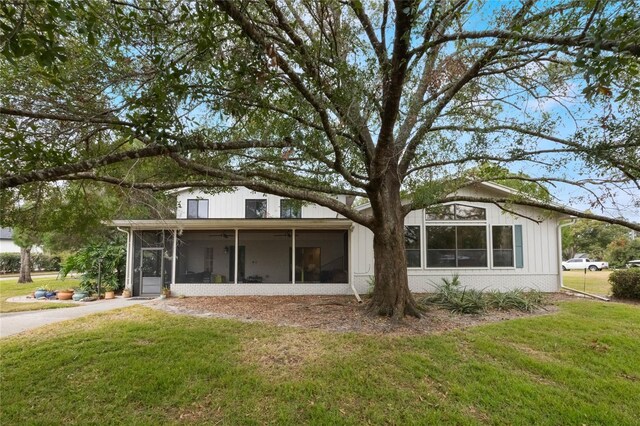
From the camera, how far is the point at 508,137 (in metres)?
7.66

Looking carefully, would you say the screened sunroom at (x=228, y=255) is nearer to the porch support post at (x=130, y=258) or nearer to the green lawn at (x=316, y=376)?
the porch support post at (x=130, y=258)

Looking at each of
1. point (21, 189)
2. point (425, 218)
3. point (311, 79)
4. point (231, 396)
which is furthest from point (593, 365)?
point (21, 189)

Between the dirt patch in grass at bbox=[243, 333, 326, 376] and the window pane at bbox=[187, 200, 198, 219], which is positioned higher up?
the window pane at bbox=[187, 200, 198, 219]

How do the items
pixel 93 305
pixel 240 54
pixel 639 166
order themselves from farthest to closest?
pixel 93 305 → pixel 639 166 → pixel 240 54

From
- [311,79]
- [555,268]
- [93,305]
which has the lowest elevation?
[93,305]

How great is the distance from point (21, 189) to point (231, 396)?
4790 mm

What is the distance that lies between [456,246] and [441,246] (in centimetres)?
57

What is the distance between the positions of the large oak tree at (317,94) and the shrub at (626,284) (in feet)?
17.7

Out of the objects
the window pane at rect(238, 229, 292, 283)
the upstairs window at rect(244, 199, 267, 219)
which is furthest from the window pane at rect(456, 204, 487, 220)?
the upstairs window at rect(244, 199, 267, 219)

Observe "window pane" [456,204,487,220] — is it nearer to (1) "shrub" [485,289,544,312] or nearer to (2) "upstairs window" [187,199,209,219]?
(1) "shrub" [485,289,544,312]

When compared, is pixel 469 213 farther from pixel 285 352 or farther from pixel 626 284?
pixel 285 352

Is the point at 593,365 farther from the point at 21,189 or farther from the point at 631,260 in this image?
the point at 631,260

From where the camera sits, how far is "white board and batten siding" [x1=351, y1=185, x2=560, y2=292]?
13.0m

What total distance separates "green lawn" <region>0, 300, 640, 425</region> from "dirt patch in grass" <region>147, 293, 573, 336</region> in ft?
2.03
